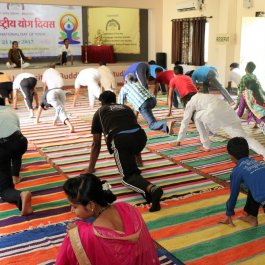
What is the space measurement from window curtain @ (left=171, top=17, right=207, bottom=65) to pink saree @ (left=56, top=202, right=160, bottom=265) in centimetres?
934

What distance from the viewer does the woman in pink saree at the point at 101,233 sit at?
1.61 meters

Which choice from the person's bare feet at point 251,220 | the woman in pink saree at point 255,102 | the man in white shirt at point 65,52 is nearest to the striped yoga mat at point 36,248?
the person's bare feet at point 251,220

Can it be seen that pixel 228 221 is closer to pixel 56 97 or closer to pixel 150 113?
pixel 150 113

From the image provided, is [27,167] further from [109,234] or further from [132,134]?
[109,234]

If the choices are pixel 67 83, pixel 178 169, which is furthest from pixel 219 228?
pixel 67 83

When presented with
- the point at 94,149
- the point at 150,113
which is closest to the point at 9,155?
the point at 94,149

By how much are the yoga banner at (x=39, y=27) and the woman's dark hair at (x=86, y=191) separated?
36.5ft

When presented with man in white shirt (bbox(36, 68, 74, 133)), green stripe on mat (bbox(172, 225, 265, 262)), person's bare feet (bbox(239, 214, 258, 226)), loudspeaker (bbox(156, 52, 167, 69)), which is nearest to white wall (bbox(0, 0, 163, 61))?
loudspeaker (bbox(156, 52, 167, 69))

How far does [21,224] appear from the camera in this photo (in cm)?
311

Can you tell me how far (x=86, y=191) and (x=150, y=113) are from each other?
13.3 ft

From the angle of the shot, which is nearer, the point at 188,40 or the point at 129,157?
the point at 129,157

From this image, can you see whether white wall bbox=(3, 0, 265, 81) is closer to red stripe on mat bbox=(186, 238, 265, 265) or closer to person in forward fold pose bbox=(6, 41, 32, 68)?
person in forward fold pose bbox=(6, 41, 32, 68)

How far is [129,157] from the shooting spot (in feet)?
11.1

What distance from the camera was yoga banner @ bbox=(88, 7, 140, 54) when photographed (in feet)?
44.0
